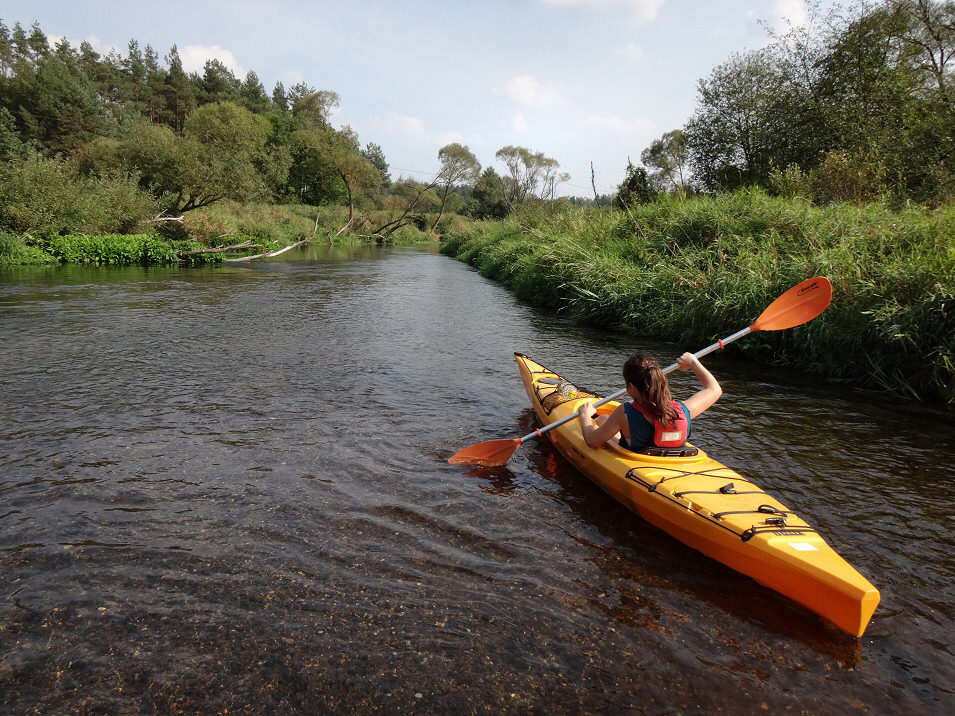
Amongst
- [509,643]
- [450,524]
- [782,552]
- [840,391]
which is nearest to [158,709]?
[509,643]

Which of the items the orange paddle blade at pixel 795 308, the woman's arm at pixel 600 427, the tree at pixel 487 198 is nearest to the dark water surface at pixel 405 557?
the woman's arm at pixel 600 427

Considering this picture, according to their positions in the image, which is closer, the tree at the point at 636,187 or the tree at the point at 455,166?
the tree at the point at 636,187

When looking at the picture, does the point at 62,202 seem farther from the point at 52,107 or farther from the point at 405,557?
the point at 52,107

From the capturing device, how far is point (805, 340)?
652cm

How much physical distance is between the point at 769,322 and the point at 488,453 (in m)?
2.49

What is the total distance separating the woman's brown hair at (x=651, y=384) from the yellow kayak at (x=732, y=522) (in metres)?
0.26

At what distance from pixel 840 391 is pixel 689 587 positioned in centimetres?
422

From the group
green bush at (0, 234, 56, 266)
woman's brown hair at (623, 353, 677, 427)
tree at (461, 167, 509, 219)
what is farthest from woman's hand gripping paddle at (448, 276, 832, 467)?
tree at (461, 167, 509, 219)

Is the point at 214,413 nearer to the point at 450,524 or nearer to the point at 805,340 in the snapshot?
the point at 450,524

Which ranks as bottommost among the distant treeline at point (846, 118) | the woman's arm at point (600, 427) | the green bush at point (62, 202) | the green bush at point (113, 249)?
the woman's arm at point (600, 427)

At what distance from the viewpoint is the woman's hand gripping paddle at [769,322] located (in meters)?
4.09

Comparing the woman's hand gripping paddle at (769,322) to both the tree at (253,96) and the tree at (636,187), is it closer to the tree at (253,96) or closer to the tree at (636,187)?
the tree at (636,187)

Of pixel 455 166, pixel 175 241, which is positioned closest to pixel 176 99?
pixel 455 166

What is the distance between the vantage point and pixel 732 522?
9.19 feet
